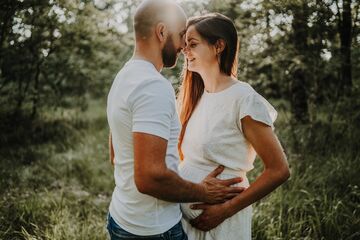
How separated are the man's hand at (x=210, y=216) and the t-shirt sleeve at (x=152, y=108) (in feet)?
1.93

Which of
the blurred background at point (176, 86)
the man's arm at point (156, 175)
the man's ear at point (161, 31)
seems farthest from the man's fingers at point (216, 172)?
the blurred background at point (176, 86)

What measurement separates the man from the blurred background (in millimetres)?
1894

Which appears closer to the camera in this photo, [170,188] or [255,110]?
[170,188]

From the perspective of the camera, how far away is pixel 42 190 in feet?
16.9

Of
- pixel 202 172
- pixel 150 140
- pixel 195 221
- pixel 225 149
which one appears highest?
pixel 150 140

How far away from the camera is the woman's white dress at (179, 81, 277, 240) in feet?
6.72

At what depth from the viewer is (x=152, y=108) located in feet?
5.23

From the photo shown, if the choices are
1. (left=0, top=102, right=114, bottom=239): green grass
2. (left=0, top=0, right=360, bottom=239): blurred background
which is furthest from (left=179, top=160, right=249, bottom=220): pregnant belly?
(left=0, top=102, right=114, bottom=239): green grass

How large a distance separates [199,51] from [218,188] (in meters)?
0.82

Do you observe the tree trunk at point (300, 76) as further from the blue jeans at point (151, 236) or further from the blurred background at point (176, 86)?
the blue jeans at point (151, 236)

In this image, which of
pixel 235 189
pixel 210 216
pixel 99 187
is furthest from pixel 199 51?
pixel 99 187

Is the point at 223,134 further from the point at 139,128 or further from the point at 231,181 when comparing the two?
the point at 139,128

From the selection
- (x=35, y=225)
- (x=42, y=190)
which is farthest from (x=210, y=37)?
(x=42, y=190)

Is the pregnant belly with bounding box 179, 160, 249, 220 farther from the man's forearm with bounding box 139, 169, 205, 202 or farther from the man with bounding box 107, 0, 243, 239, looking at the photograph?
the man's forearm with bounding box 139, 169, 205, 202
